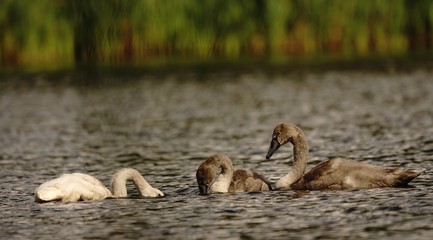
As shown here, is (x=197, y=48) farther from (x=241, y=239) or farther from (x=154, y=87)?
(x=241, y=239)

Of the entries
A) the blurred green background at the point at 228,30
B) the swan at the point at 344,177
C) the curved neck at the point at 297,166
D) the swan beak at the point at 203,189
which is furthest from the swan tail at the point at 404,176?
the blurred green background at the point at 228,30

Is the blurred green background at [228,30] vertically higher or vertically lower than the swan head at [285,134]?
higher

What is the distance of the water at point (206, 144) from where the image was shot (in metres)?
12.6

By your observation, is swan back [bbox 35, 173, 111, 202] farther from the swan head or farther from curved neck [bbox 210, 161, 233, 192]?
the swan head

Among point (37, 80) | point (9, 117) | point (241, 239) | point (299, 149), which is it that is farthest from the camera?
point (37, 80)

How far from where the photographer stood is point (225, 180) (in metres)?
14.9

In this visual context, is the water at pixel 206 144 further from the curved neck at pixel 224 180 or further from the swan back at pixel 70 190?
the curved neck at pixel 224 180

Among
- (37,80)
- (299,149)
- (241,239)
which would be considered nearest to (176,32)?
(37,80)

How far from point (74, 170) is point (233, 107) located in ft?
30.2

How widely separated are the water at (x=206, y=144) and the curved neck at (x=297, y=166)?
17.5 inches

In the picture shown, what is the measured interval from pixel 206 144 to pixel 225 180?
550cm

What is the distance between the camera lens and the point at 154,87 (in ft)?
104

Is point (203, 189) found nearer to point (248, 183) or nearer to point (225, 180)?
point (225, 180)

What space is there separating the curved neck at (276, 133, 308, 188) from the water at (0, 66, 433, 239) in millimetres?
445
